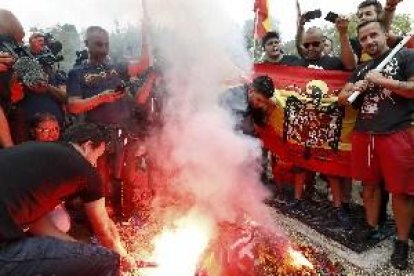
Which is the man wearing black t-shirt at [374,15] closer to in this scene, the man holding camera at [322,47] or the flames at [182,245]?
the man holding camera at [322,47]

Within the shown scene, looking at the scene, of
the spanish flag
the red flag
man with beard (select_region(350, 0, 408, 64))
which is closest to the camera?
man with beard (select_region(350, 0, 408, 64))

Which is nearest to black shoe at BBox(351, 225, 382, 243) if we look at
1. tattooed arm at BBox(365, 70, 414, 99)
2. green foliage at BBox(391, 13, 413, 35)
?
tattooed arm at BBox(365, 70, 414, 99)

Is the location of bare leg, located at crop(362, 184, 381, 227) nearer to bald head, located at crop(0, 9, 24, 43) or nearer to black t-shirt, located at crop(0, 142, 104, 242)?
black t-shirt, located at crop(0, 142, 104, 242)

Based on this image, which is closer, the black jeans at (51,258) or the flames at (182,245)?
the black jeans at (51,258)

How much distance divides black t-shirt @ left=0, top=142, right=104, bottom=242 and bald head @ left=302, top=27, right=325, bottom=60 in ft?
12.3

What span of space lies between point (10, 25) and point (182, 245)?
10.3 feet

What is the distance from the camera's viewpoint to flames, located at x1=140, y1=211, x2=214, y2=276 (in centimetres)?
427

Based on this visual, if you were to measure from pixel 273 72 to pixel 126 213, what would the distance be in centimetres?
295

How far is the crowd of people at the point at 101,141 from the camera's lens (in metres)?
2.96

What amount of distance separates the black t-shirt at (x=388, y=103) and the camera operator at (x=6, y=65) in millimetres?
3843

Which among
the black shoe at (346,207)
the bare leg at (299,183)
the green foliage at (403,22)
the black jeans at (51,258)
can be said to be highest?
the green foliage at (403,22)

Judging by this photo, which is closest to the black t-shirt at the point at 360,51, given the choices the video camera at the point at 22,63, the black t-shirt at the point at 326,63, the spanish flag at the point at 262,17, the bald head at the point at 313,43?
the black t-shirt at the point at 326,63

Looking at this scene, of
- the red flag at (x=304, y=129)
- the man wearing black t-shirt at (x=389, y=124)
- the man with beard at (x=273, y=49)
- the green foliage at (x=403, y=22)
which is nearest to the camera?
the man wearing black t-shirt at (x=389, y=124)

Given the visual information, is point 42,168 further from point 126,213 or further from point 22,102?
point 126,213
